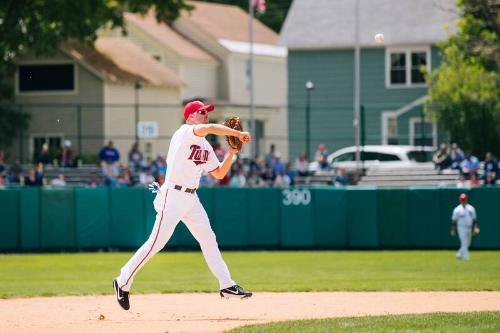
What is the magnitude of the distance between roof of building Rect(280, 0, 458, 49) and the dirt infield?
29.2 metres

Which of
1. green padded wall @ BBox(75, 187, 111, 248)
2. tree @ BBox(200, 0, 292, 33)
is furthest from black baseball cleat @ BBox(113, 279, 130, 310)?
tree @ BBox(200, 0, 292, 33)

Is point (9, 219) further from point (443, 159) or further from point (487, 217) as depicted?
point (443, 159)

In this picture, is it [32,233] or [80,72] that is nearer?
[32,233]

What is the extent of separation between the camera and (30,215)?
89.5 feet

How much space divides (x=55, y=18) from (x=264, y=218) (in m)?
11.3

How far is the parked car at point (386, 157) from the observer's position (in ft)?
113

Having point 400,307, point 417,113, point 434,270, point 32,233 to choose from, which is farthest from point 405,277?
point 417,113

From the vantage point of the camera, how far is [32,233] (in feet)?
89.8

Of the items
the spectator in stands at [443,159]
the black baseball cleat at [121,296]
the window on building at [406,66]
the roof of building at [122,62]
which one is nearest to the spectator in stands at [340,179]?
the spectator in stands at [443,159]

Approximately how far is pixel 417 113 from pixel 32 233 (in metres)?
19.6

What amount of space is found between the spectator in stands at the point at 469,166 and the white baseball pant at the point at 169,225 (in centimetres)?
1865

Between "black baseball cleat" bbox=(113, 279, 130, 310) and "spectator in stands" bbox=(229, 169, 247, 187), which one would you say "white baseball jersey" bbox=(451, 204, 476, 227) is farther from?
"black baseball cleat" bbox=(113, 279, 130, 310)

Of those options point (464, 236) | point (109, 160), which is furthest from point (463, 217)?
point (109, 160)

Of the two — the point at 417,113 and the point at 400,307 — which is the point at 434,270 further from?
the point at 417,113
